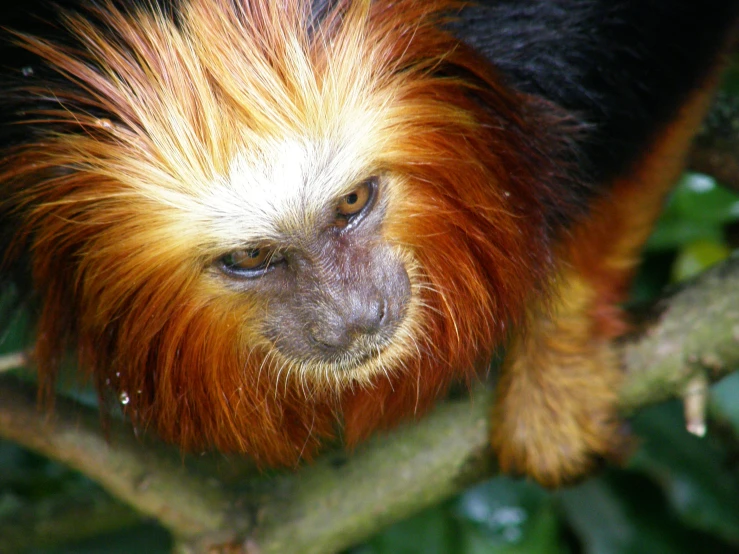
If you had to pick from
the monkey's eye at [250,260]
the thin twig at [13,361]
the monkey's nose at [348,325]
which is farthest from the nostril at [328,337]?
the thin twig at [13,361]

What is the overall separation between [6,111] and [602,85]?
4.17 feet

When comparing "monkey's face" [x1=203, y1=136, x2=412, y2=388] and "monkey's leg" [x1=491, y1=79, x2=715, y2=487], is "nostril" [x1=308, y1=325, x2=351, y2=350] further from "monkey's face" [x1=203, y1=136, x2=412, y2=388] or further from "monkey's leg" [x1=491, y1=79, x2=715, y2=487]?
"monkey's leg" [x1=491, y1=79, x2=715, y2=487]

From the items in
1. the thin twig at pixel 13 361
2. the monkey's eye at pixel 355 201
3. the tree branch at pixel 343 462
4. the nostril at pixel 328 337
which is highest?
the monkey's eye at pixel 355 201

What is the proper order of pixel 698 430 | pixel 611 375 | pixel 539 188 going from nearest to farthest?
pixel 539 188, pixel 698 430, pixel 611 375

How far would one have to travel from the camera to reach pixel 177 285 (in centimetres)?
187

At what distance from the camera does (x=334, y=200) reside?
68.0 inches

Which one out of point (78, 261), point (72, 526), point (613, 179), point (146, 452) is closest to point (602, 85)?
point (613, 179)

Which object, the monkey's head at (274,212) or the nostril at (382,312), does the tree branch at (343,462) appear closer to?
the monkey's head at (274,212)

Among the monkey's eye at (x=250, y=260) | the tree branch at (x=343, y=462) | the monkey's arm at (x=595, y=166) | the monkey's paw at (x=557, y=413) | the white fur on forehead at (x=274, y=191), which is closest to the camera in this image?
the white fur on forehead at (x=274, y=191)

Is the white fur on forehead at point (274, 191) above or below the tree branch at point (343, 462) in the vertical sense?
above

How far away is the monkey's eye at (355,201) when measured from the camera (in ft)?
5.82

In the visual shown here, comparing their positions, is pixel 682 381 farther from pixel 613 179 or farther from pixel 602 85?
pixel 602 85

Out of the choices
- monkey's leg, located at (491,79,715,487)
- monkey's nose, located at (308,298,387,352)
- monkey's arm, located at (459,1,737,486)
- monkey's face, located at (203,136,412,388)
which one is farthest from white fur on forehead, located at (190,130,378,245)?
monkey's leg, located at (491,79,715,487)

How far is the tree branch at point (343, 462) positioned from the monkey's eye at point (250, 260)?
0.61m
